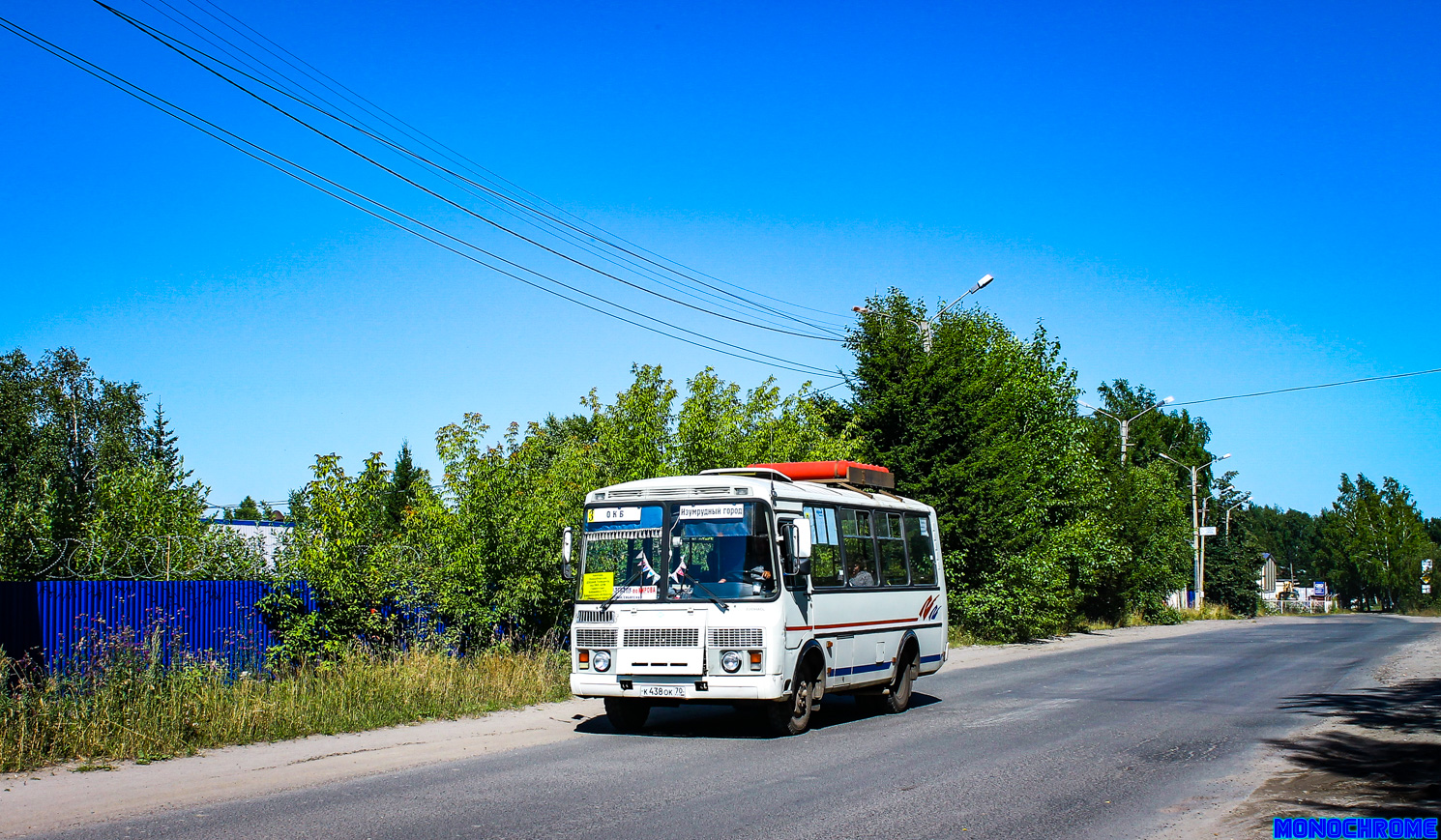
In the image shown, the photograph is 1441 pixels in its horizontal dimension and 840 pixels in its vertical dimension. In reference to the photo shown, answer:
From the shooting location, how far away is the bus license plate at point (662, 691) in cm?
1155

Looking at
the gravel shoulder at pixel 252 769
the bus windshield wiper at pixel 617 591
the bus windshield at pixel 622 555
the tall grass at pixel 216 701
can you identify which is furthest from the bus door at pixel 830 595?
the tall grass at pixel 216 701

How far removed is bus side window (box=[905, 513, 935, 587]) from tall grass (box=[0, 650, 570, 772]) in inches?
211

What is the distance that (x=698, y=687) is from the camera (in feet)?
37.8

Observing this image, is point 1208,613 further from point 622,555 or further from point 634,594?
point 634,594

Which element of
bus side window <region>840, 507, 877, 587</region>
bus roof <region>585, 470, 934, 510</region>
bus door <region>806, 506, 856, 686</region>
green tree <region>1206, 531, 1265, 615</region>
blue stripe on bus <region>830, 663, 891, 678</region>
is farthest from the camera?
green tree <region>1206, 531, 1265, 615</region>

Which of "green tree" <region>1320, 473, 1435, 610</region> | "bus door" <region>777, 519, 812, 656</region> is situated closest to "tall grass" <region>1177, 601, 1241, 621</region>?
"green tree" <region>1320, 473, 1435, 610</region>

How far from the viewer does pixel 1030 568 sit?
30094mm

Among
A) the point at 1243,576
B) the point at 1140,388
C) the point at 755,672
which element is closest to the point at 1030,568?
the point at 755,672

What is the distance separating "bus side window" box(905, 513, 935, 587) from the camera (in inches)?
621

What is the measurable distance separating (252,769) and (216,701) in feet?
6.53

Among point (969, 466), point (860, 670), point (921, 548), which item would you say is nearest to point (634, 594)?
point (860, 670)

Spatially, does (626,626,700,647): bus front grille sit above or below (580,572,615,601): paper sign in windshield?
below

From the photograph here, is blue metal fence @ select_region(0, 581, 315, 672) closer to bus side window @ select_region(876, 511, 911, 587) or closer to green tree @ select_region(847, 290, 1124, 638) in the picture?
bus side window @ select_region(876, 511, 911, 587)

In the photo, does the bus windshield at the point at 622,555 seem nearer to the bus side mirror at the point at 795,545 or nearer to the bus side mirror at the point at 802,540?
the bus side mirror at the point at 795,545
